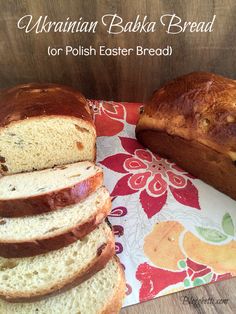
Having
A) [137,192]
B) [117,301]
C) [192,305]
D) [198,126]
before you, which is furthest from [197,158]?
[117,301]

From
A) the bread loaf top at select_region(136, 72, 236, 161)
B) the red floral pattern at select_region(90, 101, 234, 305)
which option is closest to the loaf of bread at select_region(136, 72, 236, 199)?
the bread loaf top at select_region(136, 72, 236, 161)

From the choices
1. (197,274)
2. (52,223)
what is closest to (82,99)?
(52,223)

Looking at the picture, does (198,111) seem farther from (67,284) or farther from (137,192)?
(67,284)

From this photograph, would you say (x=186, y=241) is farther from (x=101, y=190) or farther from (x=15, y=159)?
(x=15, y=159)

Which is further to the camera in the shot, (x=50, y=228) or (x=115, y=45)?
(x=115, y=45)

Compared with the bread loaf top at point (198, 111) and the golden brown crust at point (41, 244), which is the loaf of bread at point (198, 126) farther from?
the golden brown crust at point (41, 244)

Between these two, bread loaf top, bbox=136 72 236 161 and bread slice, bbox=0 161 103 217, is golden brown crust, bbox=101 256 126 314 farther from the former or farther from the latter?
bread loaf top, bbox=136 72 236 161
